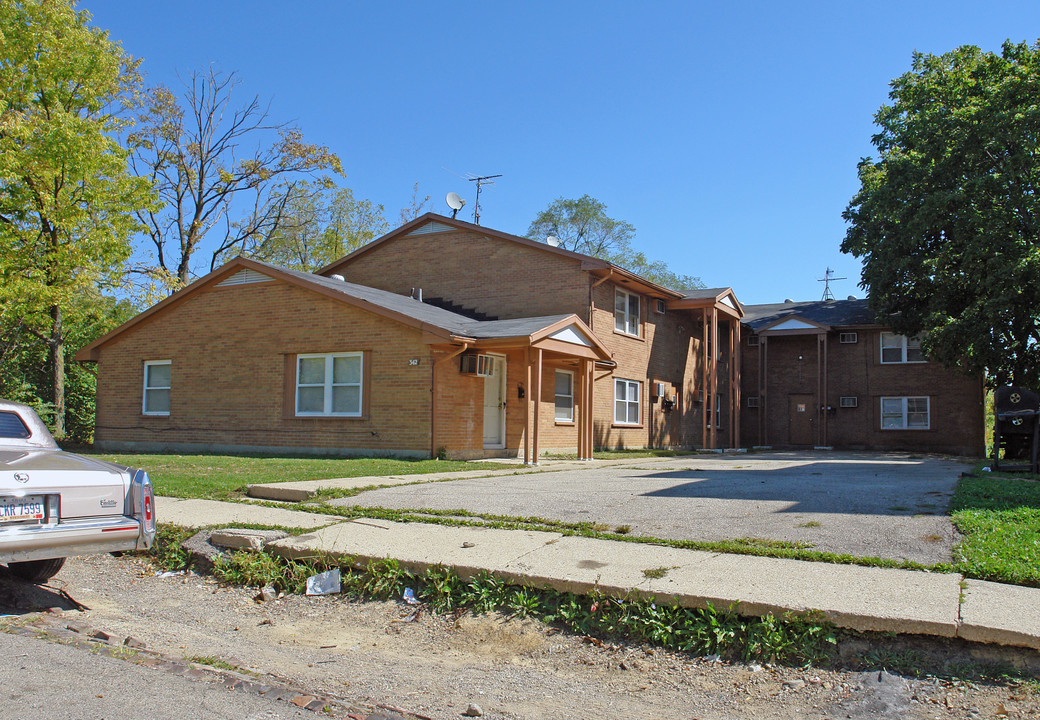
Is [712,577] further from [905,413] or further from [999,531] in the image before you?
[905,413]

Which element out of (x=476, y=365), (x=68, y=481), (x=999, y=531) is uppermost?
(x=476, y=365)

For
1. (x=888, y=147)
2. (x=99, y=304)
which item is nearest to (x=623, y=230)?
(x=888, y=147)

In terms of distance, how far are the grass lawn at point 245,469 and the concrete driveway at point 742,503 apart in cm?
169

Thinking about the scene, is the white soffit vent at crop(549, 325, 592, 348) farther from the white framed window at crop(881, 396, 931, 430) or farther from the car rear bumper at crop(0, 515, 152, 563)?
the white framed window at crop(881, 396, 931, 430)

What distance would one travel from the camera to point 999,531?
21.0 feet

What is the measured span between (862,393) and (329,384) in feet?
65.4

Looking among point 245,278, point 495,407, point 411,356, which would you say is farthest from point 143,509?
point 245,278

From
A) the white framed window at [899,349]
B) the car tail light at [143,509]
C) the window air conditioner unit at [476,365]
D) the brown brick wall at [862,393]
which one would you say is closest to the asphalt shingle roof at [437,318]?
the window air conditioner unit at [476,365]

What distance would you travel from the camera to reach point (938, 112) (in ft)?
72.6

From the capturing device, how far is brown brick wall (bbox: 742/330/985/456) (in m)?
27.3

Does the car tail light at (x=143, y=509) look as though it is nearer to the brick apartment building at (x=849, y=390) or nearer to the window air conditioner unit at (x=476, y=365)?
the window air conditioner unit at (x=476, y=365)

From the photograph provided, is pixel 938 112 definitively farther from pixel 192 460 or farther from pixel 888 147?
pixel 192 460

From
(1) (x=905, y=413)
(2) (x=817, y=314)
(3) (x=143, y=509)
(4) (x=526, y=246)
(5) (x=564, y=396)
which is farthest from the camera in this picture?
(2) (x=817, y=314)

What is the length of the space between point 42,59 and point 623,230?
34348mm
